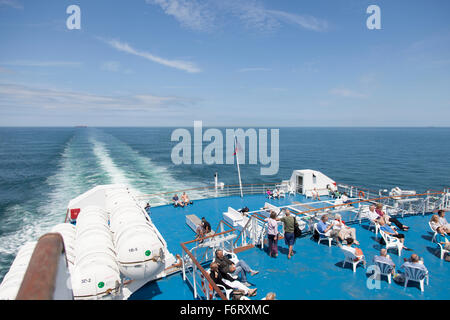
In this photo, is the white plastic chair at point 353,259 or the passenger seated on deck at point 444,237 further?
the passenger seated on deck at point 444,237

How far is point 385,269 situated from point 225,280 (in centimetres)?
441

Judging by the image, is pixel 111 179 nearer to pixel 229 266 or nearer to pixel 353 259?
pixel 229 266

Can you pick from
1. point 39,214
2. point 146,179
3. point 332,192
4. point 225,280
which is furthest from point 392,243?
point 146,179

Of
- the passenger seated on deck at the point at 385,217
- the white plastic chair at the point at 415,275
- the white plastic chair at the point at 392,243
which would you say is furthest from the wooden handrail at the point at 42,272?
the passenger seated on deck at the point at 385,217

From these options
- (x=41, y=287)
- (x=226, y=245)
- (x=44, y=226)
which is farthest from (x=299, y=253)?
(x=44, y=226)

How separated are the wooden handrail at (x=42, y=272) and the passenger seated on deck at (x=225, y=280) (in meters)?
4.40

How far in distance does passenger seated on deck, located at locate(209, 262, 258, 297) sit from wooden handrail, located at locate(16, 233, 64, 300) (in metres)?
4.40

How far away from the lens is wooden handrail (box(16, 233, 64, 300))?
1.57 meters

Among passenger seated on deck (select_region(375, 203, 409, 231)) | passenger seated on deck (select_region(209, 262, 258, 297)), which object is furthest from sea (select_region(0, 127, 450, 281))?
passenger seated on deck (select_region(375, 203, 409, 231))

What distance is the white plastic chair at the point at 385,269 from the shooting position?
6805 millimetres

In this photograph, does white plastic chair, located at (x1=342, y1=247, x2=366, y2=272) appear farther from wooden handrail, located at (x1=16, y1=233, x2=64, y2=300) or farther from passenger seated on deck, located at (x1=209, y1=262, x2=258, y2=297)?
wooden handrail, located at (x1=16, y1=233, x2=64, y2=300)

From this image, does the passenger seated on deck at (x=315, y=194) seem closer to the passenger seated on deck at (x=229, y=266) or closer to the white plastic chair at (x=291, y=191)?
the white plastic chair at (x=291, y=191)
